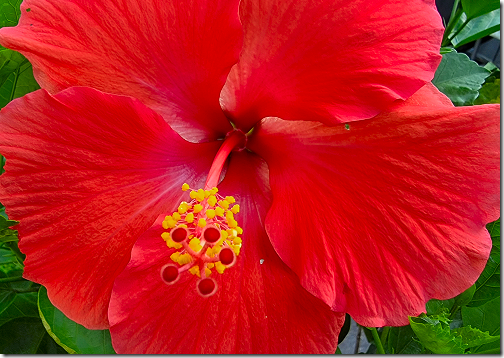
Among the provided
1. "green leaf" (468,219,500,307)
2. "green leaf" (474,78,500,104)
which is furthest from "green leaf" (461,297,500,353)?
"green leaf" (474,78,500,104)

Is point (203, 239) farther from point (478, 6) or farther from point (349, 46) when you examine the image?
point (478, 6)

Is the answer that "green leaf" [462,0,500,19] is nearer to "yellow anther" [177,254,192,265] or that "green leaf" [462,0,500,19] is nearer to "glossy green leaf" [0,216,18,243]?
"yellow anther" [177,254,192,265]

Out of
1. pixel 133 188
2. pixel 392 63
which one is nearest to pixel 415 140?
pixel 392 63

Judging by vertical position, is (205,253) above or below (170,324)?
above

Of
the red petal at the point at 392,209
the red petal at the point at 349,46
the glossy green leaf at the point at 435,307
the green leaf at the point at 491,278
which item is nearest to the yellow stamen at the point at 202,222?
the red petal at the point at 392,209

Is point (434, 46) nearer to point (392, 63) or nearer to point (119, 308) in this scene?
point (392, 63)

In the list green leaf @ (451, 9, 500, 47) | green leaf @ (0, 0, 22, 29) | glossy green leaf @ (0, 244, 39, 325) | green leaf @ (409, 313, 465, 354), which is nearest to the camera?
green leaf @ (409, 313, 465, 354)
